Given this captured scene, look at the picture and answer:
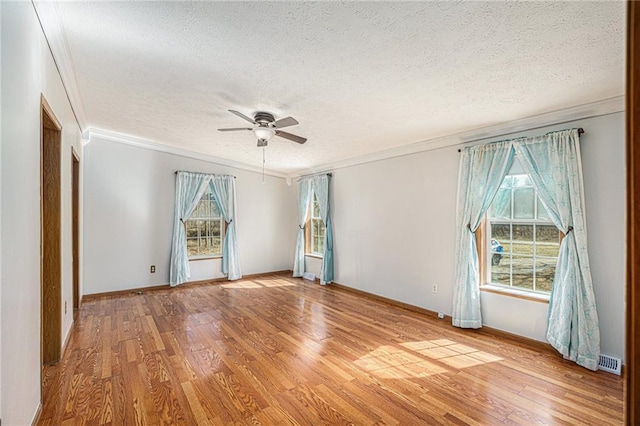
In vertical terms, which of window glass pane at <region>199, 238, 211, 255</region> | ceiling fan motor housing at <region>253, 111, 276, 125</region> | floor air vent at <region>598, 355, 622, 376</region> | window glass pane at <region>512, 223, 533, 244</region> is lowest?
floor air vent at <region>598, 355, 622, 376</region>

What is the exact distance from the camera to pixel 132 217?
5.17 meters

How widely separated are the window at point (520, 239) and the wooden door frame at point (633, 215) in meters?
3.14

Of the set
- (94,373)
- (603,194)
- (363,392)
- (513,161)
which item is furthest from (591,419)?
(94,373)

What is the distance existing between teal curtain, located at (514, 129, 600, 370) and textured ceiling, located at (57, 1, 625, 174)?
0.46m

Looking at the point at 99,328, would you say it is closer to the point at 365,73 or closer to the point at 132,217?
the point at 132,217

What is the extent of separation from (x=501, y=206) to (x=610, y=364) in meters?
1.74

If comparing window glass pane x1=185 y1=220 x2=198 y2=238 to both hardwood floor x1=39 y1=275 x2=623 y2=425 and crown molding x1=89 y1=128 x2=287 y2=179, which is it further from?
hardwood floor x1=39 y1=275 x2=623 y2=425

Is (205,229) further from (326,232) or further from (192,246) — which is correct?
(326,232)

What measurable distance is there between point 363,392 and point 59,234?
3081mm

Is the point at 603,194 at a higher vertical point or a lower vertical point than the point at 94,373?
higher

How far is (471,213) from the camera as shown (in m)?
3.59

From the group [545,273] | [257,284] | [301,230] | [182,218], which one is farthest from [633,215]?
[301,230]

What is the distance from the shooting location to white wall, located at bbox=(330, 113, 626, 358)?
269cm

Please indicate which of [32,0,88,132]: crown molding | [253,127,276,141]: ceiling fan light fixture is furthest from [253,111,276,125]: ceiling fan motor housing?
[32,0,88,132]: crown molding
